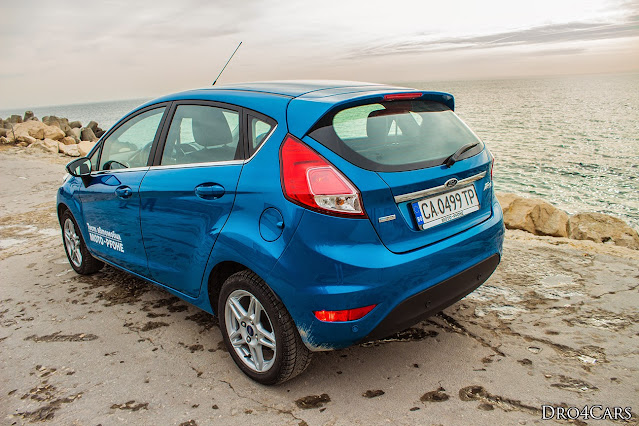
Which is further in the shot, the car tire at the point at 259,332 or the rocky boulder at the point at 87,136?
the rocky boulder at the point at 87,136

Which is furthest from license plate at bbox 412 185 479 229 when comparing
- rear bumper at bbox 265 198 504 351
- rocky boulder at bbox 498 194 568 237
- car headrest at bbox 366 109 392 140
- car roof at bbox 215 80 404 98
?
rocky boulder at bbox 498 194 568 237

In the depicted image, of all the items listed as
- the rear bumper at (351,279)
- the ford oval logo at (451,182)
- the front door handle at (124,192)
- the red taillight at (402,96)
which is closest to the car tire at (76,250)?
the front door handle at (124,192)

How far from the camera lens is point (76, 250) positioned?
4680 mm

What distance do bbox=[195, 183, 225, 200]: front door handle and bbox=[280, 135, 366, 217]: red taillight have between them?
19.0 inches

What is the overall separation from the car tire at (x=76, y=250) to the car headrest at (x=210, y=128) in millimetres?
2080

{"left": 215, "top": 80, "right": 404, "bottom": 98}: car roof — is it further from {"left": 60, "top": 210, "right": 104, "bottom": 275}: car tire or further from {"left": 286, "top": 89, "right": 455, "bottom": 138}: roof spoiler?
{"left": 60, "top": 210, "right": 104, "bottom": 275}: car tire

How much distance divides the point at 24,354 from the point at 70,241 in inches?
69.9

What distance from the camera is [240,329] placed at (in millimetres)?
2795

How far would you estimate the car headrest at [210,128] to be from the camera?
290cm

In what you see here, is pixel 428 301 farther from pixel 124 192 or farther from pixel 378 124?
pixel 124 192

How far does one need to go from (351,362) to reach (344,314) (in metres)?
0.72

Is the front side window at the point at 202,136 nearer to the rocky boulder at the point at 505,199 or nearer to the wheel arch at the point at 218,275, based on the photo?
the wheel arch at the point at 218,275

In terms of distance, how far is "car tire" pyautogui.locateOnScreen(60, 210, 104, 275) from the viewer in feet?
14.9

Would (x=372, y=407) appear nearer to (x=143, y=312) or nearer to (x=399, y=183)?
(x=399, y=183)
